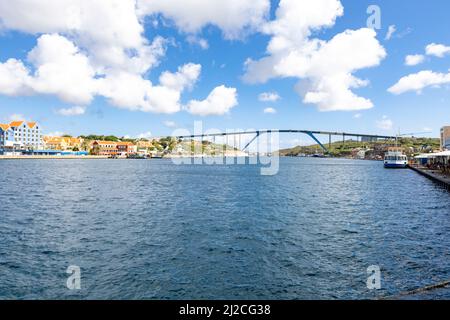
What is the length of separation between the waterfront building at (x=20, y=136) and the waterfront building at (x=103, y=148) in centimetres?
2989

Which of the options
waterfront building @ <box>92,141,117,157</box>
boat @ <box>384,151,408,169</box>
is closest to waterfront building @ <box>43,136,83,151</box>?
waterfront building @ <box>92,141,117,157</box>

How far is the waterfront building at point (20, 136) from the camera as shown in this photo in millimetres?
146125

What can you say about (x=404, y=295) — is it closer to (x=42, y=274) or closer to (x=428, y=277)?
(x=428, y=277)

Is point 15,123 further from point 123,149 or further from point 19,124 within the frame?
point 123,149

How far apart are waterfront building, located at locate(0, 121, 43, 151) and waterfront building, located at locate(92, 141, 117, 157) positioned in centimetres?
2989

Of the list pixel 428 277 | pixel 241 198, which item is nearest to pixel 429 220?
pixel 428 277

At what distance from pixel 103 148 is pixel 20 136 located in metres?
44.8

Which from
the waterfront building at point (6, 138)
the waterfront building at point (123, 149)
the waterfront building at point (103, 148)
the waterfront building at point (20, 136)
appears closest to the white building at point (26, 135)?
the waterfront building at point (20, 136)

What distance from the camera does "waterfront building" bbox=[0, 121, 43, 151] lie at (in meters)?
146

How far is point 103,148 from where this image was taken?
7534 inches

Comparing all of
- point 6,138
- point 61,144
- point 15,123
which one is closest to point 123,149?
point 61,144

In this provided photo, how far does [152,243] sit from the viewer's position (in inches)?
634

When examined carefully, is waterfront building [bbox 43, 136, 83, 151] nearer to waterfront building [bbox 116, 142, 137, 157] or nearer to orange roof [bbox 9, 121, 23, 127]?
orange roof [bbox 9, 121, 23, 127]
